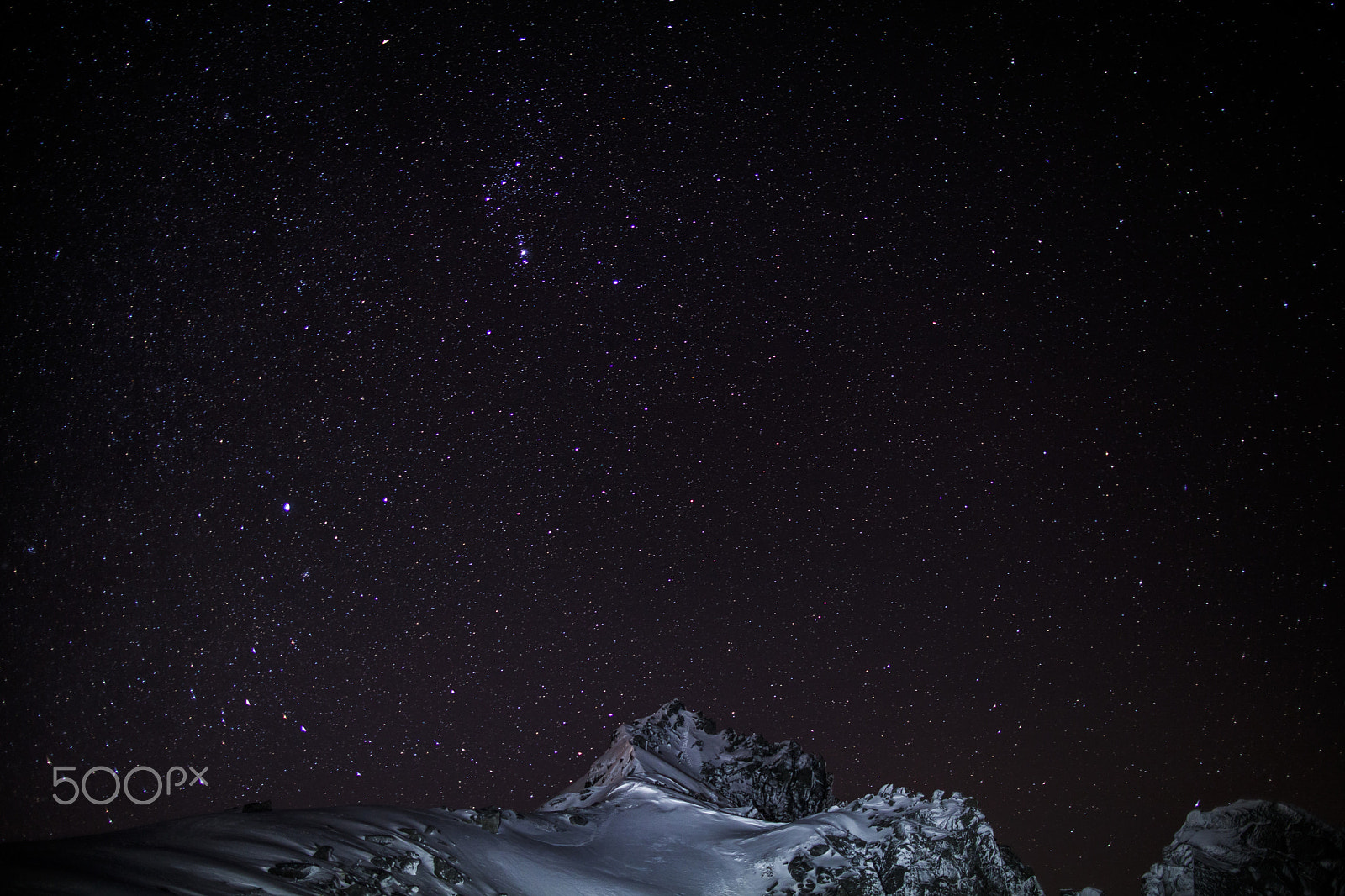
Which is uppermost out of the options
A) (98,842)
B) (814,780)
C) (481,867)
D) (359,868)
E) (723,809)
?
(98,842)

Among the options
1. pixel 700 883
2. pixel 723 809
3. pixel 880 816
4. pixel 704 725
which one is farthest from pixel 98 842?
pixel 704 725

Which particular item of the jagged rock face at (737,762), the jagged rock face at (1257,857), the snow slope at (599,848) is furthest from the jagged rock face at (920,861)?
the jagged rock face at (737,762)

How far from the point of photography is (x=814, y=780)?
1950 cm

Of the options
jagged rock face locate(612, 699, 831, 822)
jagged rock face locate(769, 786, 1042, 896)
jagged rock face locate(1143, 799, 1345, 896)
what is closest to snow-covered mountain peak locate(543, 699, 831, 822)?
jagged rock face locate(612, 699, 831, 822)

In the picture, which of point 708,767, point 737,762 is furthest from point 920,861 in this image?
point 737,762

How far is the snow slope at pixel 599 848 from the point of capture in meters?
6.87

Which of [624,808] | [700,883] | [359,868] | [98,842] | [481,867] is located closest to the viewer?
[98,842]

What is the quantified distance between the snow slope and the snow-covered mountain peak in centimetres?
7

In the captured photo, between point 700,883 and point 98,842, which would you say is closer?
point 98,842

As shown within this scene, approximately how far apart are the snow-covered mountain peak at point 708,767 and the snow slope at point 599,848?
2.6 inches

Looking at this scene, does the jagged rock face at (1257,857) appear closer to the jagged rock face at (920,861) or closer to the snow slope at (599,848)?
the jagged rock face at (920,861)

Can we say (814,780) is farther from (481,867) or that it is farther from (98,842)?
(98,842)

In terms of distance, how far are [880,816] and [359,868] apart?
908cm

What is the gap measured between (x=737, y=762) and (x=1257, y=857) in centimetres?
1096
